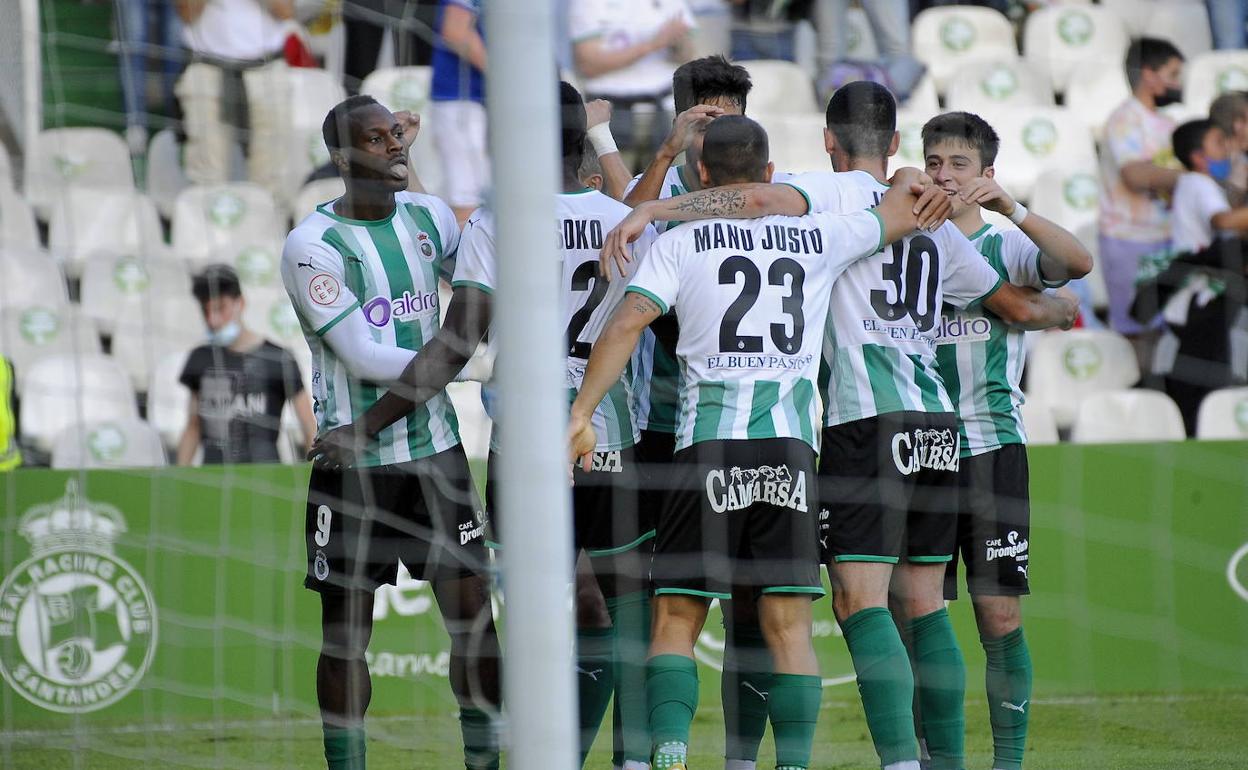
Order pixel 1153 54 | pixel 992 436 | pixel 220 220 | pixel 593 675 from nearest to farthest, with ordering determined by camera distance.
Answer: pixel 593 675
pixel 992 436
pixel 220 220
pixel 1153 54

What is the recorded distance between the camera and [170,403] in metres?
6.47

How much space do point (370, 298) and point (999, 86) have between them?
478 cm

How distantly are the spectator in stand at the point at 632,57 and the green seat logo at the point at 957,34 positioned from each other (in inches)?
75.6

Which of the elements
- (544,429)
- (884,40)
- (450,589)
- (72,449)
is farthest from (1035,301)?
(72,449)

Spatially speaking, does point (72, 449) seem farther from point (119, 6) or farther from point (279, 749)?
point (119, 6)

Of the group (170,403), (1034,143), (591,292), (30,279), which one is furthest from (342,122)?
(1034,143)

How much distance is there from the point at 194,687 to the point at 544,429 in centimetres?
405

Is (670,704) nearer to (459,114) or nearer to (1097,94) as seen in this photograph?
(459,114)

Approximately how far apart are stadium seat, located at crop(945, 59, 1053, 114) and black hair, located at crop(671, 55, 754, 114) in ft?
11.9

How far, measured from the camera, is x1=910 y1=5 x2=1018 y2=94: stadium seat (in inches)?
309

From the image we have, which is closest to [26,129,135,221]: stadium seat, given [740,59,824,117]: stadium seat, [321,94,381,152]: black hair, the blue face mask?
[740,59,824,117]: stadium seat

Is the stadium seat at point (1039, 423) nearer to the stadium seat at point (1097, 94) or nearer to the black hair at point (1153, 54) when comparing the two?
the stadium seat at point (1097, 94)

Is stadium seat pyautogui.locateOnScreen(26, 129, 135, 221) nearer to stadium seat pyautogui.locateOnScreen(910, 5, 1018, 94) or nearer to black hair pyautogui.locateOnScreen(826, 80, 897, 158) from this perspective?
stadium seat pyautogui.locateOnScreen(910, 5, 1018, 94)

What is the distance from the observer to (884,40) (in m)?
7.14
